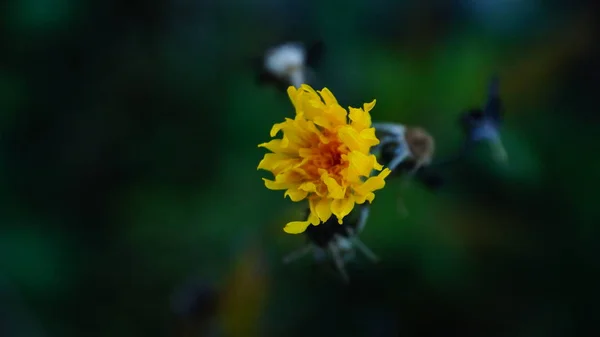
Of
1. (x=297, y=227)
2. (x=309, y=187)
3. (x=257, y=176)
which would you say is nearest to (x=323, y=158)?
(x=309, y=187)

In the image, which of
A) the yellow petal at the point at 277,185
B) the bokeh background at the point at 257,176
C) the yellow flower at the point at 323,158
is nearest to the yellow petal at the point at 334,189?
the yellow flower at the point at 323,158

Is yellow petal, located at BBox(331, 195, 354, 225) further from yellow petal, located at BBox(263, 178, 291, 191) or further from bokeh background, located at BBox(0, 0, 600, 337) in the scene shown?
bokeh background, located at BBox(0, 0, 600, 337)

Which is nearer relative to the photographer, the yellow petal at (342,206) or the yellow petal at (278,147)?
the yellow petal at (342,206)

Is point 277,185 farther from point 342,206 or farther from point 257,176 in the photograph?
point 257,176

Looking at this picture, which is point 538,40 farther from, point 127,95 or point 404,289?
point 127,95

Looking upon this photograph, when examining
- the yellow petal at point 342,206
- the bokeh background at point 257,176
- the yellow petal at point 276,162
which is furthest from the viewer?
the bokeh background at point 257,176

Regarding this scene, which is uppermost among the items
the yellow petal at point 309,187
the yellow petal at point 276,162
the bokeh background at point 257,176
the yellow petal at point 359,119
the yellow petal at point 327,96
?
the bokeh background at point 257,176

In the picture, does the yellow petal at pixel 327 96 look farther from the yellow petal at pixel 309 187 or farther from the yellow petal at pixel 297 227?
the yellow petal at pixel 297 227

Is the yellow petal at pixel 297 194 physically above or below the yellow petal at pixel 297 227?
above

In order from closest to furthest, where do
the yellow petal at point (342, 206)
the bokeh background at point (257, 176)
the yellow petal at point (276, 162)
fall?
the yellow petal at point (342, 206) < the yellow petal at point (276, 162) < the bokeh background at point (257, 176)
